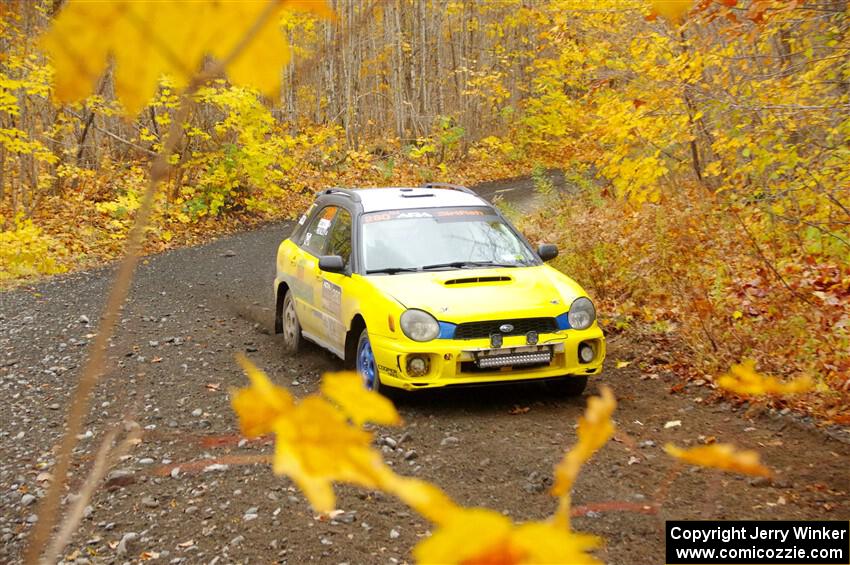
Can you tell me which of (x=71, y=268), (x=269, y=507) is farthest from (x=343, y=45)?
(x=71, y=268)

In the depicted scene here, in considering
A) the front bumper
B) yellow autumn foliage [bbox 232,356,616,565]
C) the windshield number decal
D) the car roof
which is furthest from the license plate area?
yellow autumn foliage [bbox 232,356,616,565]

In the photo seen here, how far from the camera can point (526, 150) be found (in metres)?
31.2

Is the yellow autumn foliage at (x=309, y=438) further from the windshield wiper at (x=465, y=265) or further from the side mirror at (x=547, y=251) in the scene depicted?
the side mirror at (x=547, y=251)

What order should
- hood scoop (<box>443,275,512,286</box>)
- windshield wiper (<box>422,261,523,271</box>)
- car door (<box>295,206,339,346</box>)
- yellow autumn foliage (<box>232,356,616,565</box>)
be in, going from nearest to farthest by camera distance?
yellow autumn foliage (<box>232,356,616,565</box>), hood scoop (<box>443,275,512,286</box>), windshield wiper (<box>422,261,523,271</box>), car door (<box>295,206,339,346</box>)

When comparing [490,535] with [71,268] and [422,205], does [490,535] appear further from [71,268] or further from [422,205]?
[71,268]

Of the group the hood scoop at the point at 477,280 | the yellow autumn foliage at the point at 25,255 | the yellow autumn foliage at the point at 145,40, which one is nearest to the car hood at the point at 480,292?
the hood scoop at the point at 477,280

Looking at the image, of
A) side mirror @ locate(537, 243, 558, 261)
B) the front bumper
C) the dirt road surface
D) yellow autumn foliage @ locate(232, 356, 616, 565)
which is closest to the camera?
yellow autumn foliage @ locate(232, 356, 616, 565)

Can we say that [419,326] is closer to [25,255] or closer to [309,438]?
[309,438]

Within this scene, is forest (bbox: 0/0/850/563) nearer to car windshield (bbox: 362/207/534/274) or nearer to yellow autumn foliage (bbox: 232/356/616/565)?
yellow autumn foliage (bbox: 232/356/616/565)

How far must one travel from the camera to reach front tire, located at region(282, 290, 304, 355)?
8398 mm

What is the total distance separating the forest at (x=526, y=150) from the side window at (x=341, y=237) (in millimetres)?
1484

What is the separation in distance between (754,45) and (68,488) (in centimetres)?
870

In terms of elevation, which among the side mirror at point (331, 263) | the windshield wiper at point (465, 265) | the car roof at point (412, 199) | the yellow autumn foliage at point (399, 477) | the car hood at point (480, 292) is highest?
the yellow autumn foliage at point (399, 477)

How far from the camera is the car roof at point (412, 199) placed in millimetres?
7705
